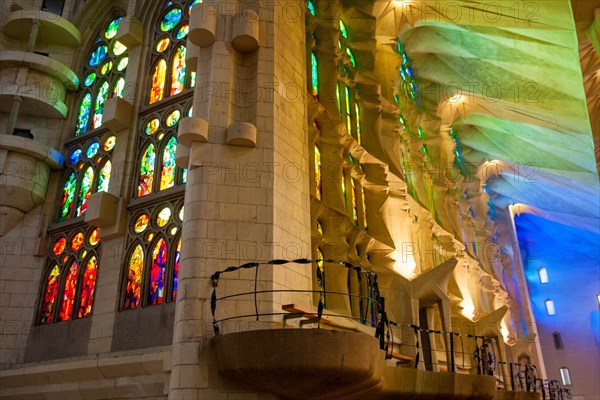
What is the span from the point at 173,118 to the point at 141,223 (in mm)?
2821

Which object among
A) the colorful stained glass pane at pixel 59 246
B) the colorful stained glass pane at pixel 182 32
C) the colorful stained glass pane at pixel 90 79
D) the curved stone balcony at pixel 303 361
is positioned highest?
the colorful stained glass pane at pixel 182 32

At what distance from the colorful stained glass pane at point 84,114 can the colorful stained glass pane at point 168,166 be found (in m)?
3.64

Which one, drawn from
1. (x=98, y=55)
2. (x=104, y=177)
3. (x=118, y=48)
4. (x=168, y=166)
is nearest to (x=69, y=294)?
(x=104, y=177)

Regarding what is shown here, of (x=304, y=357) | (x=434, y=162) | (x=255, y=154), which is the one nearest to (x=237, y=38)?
(x=255, y=154)

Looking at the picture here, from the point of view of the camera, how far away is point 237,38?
11.3 metres

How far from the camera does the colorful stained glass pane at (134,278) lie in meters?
12.7

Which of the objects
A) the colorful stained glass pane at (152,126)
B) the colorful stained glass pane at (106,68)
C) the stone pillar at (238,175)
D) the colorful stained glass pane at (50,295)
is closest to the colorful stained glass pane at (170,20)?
the colorful stained glass pane at (106,68)

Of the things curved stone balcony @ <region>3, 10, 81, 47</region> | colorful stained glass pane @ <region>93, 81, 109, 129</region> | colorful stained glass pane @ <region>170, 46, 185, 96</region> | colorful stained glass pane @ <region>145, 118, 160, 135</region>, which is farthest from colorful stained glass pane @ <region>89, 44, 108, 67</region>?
colorful stained glass pane @ <region>145, 118, 160, 135</region>

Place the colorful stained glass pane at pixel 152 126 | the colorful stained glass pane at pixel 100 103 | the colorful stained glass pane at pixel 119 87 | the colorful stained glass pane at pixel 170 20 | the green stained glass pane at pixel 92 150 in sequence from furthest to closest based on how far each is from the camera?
the colorful stained glass pane at pixel 100 103 < the colorful stained glass pane at pixel 119 87 < the colorful stained glass pane at pixel 170 20 < the green stained glass pane at pixel 92 150 < the colorful stained glass pane at pixel 152 126

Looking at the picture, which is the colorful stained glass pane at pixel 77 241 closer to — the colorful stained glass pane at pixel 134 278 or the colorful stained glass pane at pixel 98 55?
the colorful stained glass pane at pixel 134 278

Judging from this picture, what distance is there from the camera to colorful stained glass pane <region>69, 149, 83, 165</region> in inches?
626

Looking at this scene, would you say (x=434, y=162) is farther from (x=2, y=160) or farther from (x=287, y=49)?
(x=2, y=160)

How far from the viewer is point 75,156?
16.0m

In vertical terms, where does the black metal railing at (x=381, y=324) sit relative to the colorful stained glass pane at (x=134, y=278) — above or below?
below
